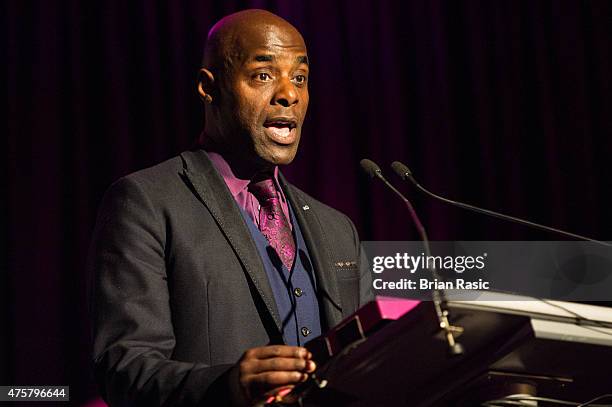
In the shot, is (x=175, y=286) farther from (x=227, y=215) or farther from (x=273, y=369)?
(x=273, y=369)

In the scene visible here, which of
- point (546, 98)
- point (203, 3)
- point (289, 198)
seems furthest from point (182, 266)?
point (546, 98)

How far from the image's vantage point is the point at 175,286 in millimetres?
2127

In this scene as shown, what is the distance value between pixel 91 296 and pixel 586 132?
3203 mm

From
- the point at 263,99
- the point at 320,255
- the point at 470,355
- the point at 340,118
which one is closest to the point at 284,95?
the point at 263,99

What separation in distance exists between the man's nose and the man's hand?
43.6 inches

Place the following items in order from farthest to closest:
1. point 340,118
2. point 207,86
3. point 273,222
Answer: point 340,118
point 207,86
point 273,222

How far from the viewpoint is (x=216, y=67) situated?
257cm

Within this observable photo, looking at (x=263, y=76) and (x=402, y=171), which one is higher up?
(x=263, y=76)

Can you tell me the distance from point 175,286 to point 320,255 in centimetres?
50

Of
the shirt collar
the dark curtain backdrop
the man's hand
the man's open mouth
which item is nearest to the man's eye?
the man's open mouth

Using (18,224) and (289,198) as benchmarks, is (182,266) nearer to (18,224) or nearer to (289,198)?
(289,198)

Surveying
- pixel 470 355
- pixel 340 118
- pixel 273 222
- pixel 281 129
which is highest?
pixel 340 118

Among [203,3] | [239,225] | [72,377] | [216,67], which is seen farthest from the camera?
[203,3]

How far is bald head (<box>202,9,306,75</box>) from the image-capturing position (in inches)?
99.8
